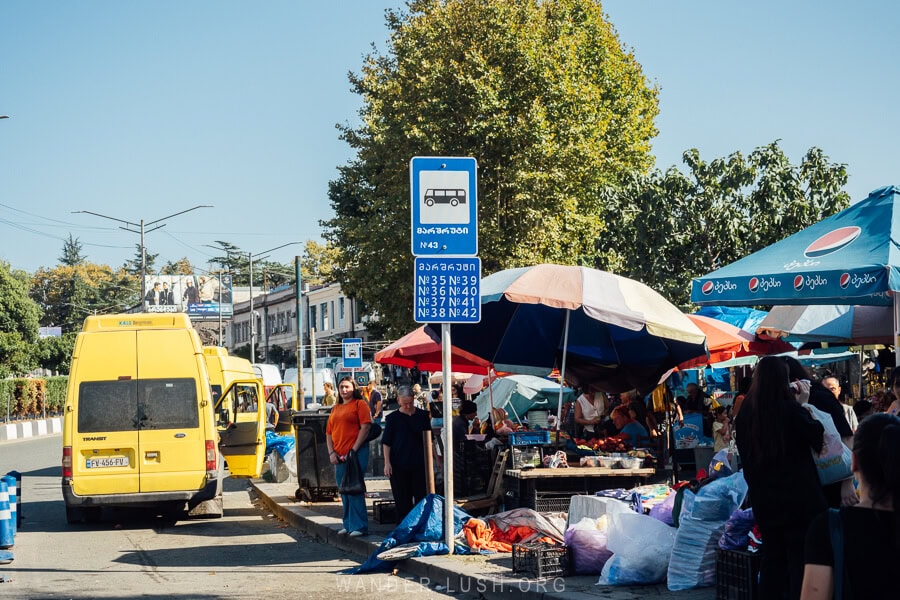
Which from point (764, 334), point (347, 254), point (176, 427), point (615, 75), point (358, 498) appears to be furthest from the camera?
point (615, 75)

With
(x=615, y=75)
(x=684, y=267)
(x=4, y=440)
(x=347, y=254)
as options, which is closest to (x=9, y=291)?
(x=4, y=440)

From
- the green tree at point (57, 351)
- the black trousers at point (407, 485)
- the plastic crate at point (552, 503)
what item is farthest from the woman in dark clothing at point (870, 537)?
the green tree at point (57, 351)

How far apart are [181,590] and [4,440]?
35084mm

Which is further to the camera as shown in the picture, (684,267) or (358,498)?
(684,267)

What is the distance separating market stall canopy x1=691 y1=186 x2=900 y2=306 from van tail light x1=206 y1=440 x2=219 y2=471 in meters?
7.35

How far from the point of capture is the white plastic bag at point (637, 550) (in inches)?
322

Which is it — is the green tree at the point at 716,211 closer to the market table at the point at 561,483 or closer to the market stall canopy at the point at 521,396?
the market stall canopy at the point at 521,396

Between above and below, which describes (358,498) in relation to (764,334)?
below

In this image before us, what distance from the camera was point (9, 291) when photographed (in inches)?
2200

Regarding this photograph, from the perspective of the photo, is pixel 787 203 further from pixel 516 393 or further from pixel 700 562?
pixel 700 562

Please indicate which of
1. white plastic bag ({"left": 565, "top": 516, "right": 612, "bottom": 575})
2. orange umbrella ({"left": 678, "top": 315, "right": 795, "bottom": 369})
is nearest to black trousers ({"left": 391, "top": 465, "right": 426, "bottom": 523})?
white plastic bag ({"left": 565, "top": 516, "right": 612, "bottom": 575})

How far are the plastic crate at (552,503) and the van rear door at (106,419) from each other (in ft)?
20.1

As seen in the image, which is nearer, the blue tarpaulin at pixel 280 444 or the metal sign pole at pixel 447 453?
the metal sign pole at pixel 447 453

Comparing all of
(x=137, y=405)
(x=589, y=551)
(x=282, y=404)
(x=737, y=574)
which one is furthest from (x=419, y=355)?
(x=282, y=404)
